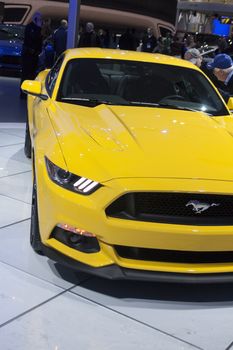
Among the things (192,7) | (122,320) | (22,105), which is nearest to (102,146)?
(122,320)

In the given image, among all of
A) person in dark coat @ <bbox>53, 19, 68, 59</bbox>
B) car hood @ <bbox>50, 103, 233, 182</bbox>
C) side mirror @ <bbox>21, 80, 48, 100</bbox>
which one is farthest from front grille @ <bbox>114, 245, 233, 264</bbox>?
person in dark coat @ <bbox>53, 19, 68, 59</bbox>

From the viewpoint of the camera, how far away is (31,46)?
9.85 metres

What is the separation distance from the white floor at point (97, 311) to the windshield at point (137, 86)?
4.72ft

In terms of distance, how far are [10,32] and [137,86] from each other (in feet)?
35.1

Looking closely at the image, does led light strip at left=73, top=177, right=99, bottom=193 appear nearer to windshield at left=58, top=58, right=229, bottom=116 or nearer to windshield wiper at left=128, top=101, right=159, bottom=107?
windshield at left=58, top=58, right=229, bottom=116

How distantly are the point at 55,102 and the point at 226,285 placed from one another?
6.34 ft

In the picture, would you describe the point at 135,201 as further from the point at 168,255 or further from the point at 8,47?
the point at 8,47

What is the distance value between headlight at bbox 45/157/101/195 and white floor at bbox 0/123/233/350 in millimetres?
661

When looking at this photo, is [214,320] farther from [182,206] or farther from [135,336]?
[182,206]

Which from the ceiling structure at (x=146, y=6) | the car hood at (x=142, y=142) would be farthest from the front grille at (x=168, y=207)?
the ceiling structure at (x=146, y=6)

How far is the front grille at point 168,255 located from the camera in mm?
2771

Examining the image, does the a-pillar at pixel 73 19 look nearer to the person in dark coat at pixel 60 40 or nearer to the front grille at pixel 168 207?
the person in dark coat at pixel 60 40

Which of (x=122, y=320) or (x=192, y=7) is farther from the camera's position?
(x=192, y=7)

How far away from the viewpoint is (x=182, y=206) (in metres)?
2.73
